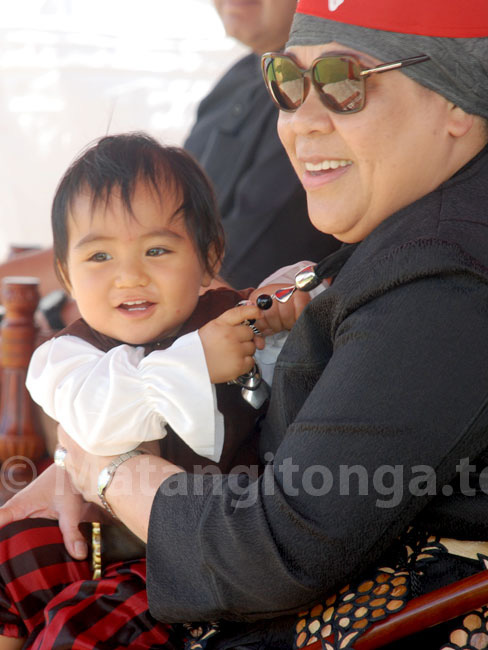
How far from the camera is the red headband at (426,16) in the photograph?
125 cm

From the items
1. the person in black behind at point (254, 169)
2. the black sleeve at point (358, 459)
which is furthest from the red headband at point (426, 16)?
the person in black behind at point (254, 169)

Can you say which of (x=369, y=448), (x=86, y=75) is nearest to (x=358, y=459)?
(x=369, y=448)

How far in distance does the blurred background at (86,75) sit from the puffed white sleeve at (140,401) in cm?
342

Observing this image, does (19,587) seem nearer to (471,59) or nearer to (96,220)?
(96,220)

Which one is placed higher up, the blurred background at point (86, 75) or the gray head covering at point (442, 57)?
the gray head covering at point (442, 57)

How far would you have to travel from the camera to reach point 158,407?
1490 millimetres

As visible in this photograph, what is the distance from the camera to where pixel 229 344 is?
5.10ft

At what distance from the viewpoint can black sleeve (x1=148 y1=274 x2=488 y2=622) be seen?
111cm

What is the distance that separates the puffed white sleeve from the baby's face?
15 centimetres

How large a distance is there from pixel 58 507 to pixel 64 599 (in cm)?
25

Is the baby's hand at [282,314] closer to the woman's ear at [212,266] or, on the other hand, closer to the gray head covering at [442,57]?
the woman's ear at [212,266]
